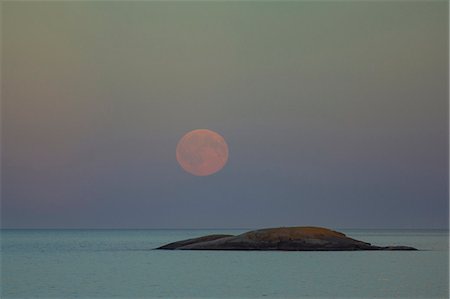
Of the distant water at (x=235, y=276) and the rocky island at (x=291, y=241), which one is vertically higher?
the rocky island at (x=291, y=241)

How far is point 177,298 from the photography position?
212 feet

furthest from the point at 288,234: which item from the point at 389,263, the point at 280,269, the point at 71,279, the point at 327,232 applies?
the point at 71,279

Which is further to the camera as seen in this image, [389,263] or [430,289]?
[389,263]

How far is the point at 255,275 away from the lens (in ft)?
279

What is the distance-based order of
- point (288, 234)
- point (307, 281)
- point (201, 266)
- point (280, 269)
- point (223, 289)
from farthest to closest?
point (288, 234)
point (201, 266)
point (280, 269)
point (307, 281)
point (223, 289)

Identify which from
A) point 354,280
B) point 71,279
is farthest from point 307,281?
point 71,279

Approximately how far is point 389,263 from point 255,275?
2725cm

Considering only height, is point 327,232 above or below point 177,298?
above

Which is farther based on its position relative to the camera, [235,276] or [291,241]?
[291,241]

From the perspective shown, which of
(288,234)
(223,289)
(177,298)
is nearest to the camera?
(177,298)

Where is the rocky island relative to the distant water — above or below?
above

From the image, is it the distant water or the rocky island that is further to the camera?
the rocky island

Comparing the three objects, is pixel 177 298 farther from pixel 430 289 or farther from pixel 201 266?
pixel 201 266

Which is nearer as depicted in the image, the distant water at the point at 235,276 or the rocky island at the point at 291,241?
the distant water at the point at 235,276
